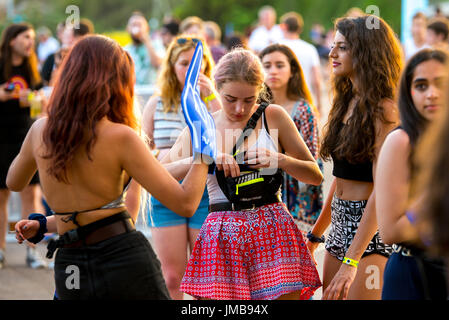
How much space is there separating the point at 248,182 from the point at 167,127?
158cm

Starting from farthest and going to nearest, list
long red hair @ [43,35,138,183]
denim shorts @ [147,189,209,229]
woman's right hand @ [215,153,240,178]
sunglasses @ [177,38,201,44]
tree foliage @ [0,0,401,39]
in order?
tree foliage @ [0,0,401,39] → sunglasses @ [177,38,201,44] → denim shorts @ [147,189,209,229] → woman's right hand @ [215,153,240,178] → long red hair @ [43,35,138,183]

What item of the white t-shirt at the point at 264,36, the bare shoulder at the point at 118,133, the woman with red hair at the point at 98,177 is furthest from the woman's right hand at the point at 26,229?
the white t-shirt at the point at 264,36

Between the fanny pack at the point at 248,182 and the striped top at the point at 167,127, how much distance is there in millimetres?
1407

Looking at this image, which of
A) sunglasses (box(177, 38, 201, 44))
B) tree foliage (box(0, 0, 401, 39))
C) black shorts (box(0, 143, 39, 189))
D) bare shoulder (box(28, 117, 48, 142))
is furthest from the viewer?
tree foliage (box(0, 0, 401, 39))

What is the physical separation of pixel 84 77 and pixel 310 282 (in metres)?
1.49

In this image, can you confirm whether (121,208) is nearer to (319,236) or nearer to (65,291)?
(65,291)

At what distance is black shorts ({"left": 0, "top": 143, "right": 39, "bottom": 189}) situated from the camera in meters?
6.53

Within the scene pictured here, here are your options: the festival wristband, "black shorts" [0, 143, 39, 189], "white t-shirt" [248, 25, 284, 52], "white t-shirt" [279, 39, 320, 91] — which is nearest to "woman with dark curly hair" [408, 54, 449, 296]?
the festival wristband

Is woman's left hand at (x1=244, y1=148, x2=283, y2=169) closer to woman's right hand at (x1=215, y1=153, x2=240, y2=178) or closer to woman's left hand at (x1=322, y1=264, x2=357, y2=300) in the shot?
woman's right hand at (x1=215, y1=153, x2=240, y2=178)

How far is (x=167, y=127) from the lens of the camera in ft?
15.6

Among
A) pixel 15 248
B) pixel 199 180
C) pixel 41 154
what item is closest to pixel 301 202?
pixel 199 180

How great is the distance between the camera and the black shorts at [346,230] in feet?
11.2

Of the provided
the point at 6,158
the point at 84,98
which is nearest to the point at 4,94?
the point at 6,158

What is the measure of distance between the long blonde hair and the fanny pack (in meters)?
1.53
